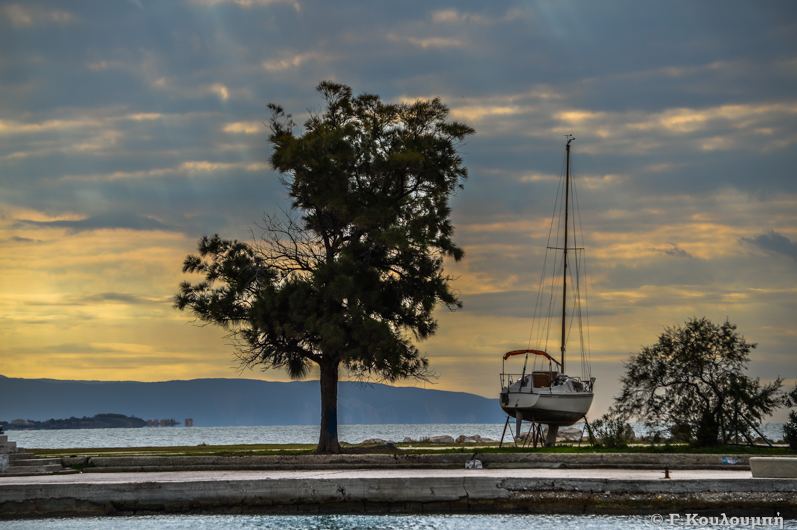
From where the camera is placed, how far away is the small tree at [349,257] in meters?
28.8

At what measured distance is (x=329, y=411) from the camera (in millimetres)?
30828

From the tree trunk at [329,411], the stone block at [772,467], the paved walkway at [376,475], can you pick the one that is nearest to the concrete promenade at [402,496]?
the paved walkway at [376,475]

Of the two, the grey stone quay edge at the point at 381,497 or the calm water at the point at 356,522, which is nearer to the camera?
the calm water at the point at 356,522

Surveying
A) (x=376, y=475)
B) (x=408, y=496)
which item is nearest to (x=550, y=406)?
(x=376, y=475)

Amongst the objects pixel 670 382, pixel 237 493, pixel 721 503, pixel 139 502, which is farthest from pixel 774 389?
pixel 139 502

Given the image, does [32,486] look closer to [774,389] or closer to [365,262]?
[365,262]

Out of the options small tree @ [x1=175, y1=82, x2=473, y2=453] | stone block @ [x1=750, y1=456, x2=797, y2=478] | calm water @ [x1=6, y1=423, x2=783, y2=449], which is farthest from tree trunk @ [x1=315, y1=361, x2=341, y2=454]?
calm water @ [x1=6, y1=423, x2=783, y2=449]

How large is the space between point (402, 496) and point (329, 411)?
12.9 meters

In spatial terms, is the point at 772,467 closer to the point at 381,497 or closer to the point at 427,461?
the point at 381,497

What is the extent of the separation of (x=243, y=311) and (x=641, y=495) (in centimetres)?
1793

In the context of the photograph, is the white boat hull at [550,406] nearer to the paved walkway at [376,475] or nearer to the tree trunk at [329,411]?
the tree trunk at [329,411]

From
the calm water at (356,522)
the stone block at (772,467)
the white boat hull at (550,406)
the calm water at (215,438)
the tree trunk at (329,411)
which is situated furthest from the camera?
the calm water at (215,438)

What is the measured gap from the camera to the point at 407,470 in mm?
23250

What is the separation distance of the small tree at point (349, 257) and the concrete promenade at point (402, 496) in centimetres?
982
